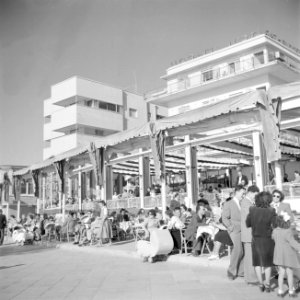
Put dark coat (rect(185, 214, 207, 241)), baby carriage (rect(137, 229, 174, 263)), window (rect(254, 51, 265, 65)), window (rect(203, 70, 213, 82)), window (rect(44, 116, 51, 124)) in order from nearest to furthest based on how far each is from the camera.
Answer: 1. baby carriage (rect(137, 229, 174, 263))
2. dark coat (rect(185, 214, 207, 241))
3. window (rect(254, 51, 265, 65))
4. window (rect(203, 70, 213, 82))
5. window (rect(44, 116, 51, 124))

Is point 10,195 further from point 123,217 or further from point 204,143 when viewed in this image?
point 204,143

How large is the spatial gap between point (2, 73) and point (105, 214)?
6.90 meters

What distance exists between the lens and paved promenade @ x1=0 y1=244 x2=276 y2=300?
5832mm

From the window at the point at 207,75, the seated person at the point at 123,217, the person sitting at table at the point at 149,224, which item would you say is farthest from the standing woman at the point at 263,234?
the window at the point at 207,75

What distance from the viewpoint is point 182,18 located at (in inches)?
252

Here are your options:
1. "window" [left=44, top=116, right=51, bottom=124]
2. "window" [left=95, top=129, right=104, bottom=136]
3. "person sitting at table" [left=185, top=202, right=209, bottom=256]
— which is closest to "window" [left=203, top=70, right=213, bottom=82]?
"window" [left=95, top=129, right=104, bottom=136]

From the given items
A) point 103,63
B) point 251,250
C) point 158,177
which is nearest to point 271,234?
point 251,250

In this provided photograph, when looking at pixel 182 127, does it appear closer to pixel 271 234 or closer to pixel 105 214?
pixel 105 214

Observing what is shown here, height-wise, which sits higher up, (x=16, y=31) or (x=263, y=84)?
(x=263, y=84)

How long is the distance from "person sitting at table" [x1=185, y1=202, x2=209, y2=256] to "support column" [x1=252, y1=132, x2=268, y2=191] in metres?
3.91

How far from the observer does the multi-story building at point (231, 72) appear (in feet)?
83.1

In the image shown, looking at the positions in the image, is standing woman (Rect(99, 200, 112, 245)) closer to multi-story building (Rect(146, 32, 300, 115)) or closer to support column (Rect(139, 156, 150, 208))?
support column (Rect(139, 156, 150, 208))

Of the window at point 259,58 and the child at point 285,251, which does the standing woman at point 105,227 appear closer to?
the child at point 285,251

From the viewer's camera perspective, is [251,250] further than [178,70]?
No
